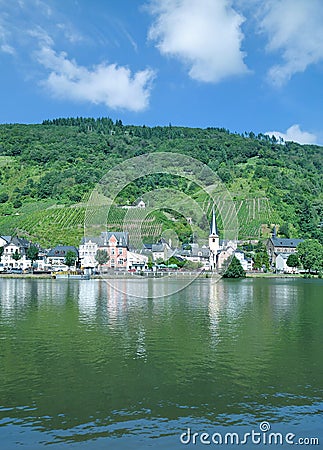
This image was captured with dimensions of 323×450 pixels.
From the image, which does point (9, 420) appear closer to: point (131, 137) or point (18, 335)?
point (18, 335)

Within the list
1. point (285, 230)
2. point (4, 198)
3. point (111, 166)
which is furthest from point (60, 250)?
point (285, 230)

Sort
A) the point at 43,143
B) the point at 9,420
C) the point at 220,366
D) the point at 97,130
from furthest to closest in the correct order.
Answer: the point at 97,130
the point at 43,143
the point at 220,366
the point at 9,420

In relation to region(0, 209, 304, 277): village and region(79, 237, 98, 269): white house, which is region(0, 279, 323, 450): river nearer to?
region(0, 209, 304, 277): village

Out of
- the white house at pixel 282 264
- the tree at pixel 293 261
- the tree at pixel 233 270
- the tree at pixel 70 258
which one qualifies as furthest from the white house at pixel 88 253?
the white house at pixel 282 264

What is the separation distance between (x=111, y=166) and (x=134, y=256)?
7712cm

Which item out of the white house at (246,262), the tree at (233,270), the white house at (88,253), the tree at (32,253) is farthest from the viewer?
the white house at (246,262)

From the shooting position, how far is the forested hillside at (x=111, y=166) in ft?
358

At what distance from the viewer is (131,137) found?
549ft

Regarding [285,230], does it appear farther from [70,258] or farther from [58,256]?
[70,258]

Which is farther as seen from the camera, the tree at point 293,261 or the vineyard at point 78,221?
the tree at point 293,261

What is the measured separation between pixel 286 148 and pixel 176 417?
187 meters

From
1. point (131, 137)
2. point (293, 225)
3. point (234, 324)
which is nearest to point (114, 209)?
point (234, 324)

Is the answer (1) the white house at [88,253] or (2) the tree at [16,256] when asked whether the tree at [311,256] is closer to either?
(1) the white house at [88,253]

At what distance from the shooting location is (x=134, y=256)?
5009 centimetres
